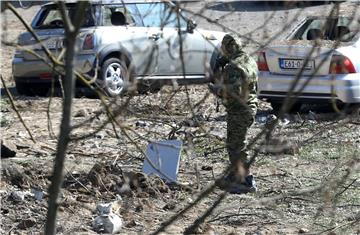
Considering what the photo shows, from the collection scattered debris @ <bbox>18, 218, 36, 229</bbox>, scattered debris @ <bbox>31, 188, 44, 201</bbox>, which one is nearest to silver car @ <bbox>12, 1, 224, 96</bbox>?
scattered debris @ <bbox>31, 188, 44, 201</bbox>

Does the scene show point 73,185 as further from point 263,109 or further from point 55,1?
point 263,109

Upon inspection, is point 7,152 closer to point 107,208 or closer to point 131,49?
point 107,208

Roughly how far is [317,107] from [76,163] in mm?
4884

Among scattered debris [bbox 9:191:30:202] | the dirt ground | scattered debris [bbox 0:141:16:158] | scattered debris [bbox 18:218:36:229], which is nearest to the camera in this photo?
the dirt ground

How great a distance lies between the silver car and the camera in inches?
126

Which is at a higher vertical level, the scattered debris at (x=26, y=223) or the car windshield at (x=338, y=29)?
the car windshield at (x=338, y=29)

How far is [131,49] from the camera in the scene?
335cm

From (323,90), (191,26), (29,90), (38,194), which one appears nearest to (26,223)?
(38,194)

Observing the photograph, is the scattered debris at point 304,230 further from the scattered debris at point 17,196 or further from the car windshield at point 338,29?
the car windshield at point 338,29

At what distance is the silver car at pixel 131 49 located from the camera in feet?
10.5

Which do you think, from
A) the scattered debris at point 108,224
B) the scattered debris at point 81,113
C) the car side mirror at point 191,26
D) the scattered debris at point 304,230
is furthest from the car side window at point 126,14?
the scattered debris at point 304,230

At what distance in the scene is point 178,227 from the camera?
22.7ft

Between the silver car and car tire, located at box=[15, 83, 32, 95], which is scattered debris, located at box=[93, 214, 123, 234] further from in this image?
car tire, located at box=[15, 83, 32, 95]

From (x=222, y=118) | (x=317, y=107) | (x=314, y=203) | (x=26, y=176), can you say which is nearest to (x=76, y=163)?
(x=26, y=176)
